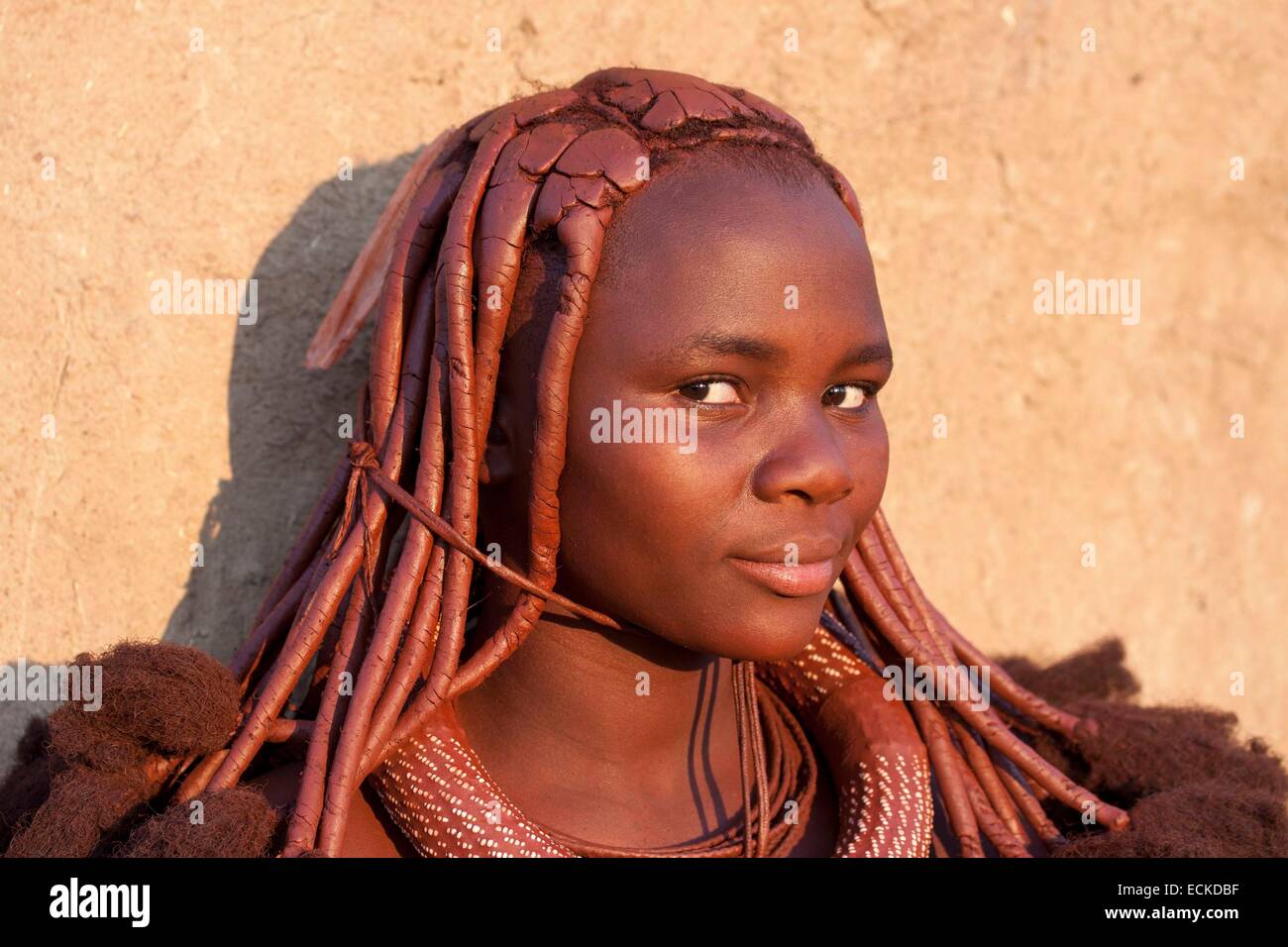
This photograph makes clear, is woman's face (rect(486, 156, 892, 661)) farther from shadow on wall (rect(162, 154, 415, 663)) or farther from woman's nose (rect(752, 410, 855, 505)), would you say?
shadow on wall (rect(162, 154, 415, 663))

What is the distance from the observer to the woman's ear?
2.65m

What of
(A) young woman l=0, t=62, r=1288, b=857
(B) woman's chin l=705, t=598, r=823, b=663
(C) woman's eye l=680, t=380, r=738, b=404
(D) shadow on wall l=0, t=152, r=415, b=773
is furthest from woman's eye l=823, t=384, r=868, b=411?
(D) shadow on wall l=0, t=152, r=415, b=773

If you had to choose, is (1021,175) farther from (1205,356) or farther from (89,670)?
(89,670)

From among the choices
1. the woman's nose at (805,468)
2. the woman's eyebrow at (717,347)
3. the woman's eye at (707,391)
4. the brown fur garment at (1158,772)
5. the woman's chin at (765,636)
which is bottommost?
the brown fur garment at (1158,772)

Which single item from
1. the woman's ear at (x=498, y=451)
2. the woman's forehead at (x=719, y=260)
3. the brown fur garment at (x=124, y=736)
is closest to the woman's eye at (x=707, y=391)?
the woman's forehead at (x=719, y=260)

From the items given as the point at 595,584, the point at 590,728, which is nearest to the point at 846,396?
the point at 595,584

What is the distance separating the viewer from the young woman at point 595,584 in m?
2.45

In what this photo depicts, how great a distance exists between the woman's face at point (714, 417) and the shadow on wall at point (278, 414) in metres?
0.96

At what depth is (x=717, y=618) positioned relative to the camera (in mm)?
2496

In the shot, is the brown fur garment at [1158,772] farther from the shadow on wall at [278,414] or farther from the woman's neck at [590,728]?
the shadow on wall at [278,414]

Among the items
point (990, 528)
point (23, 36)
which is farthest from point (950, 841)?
point (23, 36)

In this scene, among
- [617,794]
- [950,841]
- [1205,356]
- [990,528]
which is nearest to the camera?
[617,794]

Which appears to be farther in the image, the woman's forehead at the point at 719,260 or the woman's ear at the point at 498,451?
the woman's ear at the point at 498,451

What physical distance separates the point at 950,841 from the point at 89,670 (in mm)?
1743
